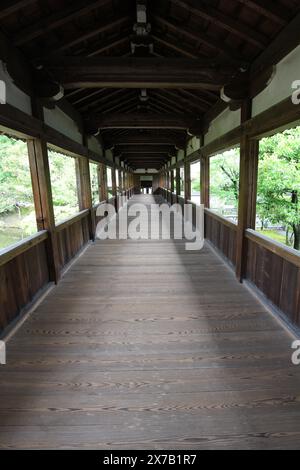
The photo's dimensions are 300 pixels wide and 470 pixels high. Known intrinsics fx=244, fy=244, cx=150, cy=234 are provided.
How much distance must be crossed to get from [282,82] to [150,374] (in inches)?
123

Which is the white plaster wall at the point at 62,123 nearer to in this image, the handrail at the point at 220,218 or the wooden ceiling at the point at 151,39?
the wooden ceiling at the point at 151,39

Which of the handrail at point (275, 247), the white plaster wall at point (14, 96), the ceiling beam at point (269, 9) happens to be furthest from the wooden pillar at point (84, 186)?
the ceiling beam at point (269, 9)

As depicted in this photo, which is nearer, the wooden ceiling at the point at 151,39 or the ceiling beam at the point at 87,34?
the wooden ceiling at the point at 151,39

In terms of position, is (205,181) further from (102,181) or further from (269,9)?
(269,9)

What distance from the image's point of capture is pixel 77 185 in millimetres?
5688

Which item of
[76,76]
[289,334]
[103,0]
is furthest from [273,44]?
[289,334]

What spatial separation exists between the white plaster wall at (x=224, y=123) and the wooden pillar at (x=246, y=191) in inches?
19.0

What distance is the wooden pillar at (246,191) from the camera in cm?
337

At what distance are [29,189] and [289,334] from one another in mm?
3737

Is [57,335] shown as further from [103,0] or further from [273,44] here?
[273,44]

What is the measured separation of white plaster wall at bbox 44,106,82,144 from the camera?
374 cm

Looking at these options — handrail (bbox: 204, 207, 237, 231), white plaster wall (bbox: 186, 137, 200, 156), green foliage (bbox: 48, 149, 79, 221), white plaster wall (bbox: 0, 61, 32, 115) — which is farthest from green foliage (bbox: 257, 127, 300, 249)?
white plaster wall (bbox: 0, 61, 32, 115)

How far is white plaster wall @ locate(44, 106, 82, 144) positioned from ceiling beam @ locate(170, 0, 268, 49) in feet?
7.29
